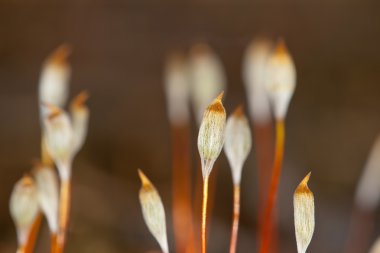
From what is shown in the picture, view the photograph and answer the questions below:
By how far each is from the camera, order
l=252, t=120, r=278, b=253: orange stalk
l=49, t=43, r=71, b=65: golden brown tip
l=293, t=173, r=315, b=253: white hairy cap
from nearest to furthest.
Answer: l=293, t=173, r=315, b=253: white hairy cap < l=49, t=43, r=71, b=65: golden brown tip < l=252, t=120, r=278, b=253: orange stalk

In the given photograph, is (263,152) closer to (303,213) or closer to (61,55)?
(61,55)

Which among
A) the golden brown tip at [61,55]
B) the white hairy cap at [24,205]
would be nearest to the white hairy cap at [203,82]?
the golden brown tip at [61,55]

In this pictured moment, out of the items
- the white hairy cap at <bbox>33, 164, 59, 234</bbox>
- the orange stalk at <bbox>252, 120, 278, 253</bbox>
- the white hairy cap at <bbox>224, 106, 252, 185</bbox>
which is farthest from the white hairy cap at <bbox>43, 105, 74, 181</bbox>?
the orange stalk at <bbox>252, 120, 278, 253</bbox>

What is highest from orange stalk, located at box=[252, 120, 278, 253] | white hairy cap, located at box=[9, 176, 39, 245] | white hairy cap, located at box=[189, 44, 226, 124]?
white hairy cap, located at box=[189, 44, 226, 124]

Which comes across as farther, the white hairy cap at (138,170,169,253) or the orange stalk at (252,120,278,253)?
the orange stalk at (252,120,278,253)

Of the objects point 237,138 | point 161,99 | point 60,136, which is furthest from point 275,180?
point 161,99

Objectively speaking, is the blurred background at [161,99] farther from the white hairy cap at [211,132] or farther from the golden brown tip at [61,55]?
the white hairy cap at [211,132]

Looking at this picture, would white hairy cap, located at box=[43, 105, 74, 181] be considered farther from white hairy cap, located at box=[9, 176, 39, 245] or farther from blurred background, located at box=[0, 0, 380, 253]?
blurred background, located at box=[0, 0, 380, 253]
